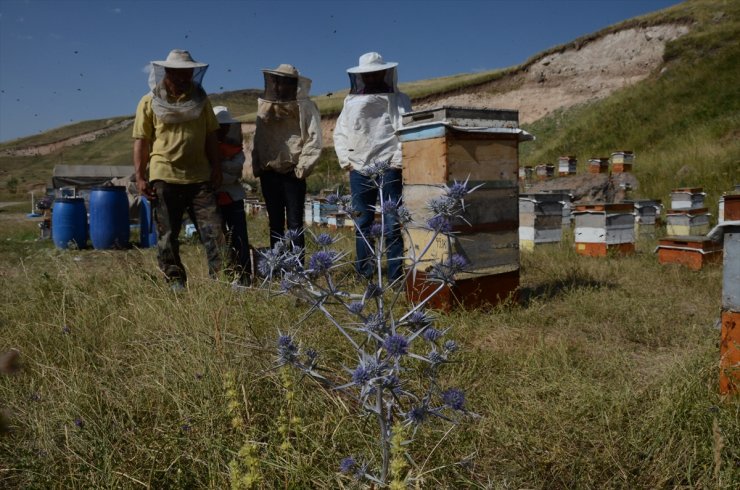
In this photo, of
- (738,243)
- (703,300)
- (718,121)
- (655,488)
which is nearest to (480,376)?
(655,488)

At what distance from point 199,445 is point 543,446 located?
109 centimetres

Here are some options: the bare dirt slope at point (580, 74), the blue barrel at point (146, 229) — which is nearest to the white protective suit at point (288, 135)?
the blue barrel at point (146, 229)

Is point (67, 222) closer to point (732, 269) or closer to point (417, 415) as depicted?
point (417, 415)

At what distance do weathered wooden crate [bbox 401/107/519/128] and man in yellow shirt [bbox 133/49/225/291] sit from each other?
1556 mm

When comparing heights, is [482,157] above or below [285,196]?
above

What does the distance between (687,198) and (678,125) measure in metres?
6.93

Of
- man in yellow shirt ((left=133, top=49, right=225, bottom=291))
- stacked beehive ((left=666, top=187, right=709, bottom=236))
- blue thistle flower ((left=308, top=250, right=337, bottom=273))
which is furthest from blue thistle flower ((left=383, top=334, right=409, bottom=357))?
stacked beehive ((left=666, top=187, right=709, bottom=236))

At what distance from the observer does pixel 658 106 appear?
15.3 metres

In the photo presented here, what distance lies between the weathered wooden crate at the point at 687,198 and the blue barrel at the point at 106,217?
28.1ft

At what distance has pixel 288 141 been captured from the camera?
4336 mm

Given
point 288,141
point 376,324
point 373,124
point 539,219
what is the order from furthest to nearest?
point 539,219
point 288,141
point 373,124
point 376,324

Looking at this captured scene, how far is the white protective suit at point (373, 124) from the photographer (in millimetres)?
4125

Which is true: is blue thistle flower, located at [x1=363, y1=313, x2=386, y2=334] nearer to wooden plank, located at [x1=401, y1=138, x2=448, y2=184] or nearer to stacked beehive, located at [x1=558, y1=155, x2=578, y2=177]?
wooden plank, located at [x1=401, y1=138, x2=448, y2=184]

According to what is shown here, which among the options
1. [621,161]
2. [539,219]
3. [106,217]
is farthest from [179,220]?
[621,161]
